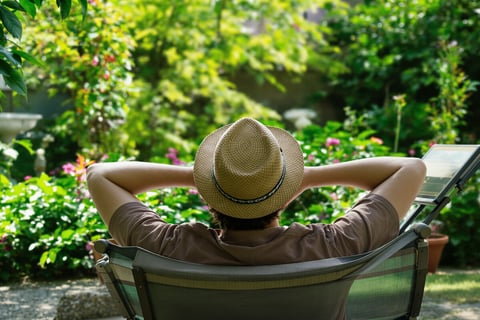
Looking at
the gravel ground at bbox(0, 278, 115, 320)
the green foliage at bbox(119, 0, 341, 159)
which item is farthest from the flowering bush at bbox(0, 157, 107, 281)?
the green foliage at bbox(119, 0, 341, 159)

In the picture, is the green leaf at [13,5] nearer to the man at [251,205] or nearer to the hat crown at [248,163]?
the man at [251,205]

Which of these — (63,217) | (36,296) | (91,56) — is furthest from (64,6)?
(91,56)

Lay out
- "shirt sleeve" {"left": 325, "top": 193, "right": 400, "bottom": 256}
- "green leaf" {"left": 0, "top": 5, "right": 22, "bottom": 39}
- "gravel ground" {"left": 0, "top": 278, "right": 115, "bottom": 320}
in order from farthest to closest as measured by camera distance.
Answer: "gravel ground" {"left": 0, "top": 278, "right": 115, "bottom": 320} < "green leaf" {"left": 0, "top": 5, "right": 22, "bottom": 39} < "shirt sleeve" {"left": 325, "top": 193, "right": 400, "bottom": 256}

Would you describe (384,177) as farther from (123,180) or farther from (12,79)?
(12,79)

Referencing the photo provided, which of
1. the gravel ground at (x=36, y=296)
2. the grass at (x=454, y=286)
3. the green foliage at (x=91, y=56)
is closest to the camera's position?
the gravel ground at (x=36, y=296)

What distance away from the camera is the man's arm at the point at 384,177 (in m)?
1.75

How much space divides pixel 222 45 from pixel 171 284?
20.7 ft

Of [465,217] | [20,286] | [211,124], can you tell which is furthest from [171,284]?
[211,124]

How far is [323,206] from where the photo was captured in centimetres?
441

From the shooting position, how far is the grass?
3871 millimetres

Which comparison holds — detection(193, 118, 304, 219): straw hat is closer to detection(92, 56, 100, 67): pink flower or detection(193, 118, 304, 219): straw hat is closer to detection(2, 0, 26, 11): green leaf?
detection(2, 0, 26, 11): green leaf

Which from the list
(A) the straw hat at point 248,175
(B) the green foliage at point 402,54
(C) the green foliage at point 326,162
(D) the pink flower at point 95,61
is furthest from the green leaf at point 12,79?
(B) the green foliage at point 402,54

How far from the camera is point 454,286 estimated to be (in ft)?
13.9

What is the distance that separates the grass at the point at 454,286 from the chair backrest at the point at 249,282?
2.25 m
